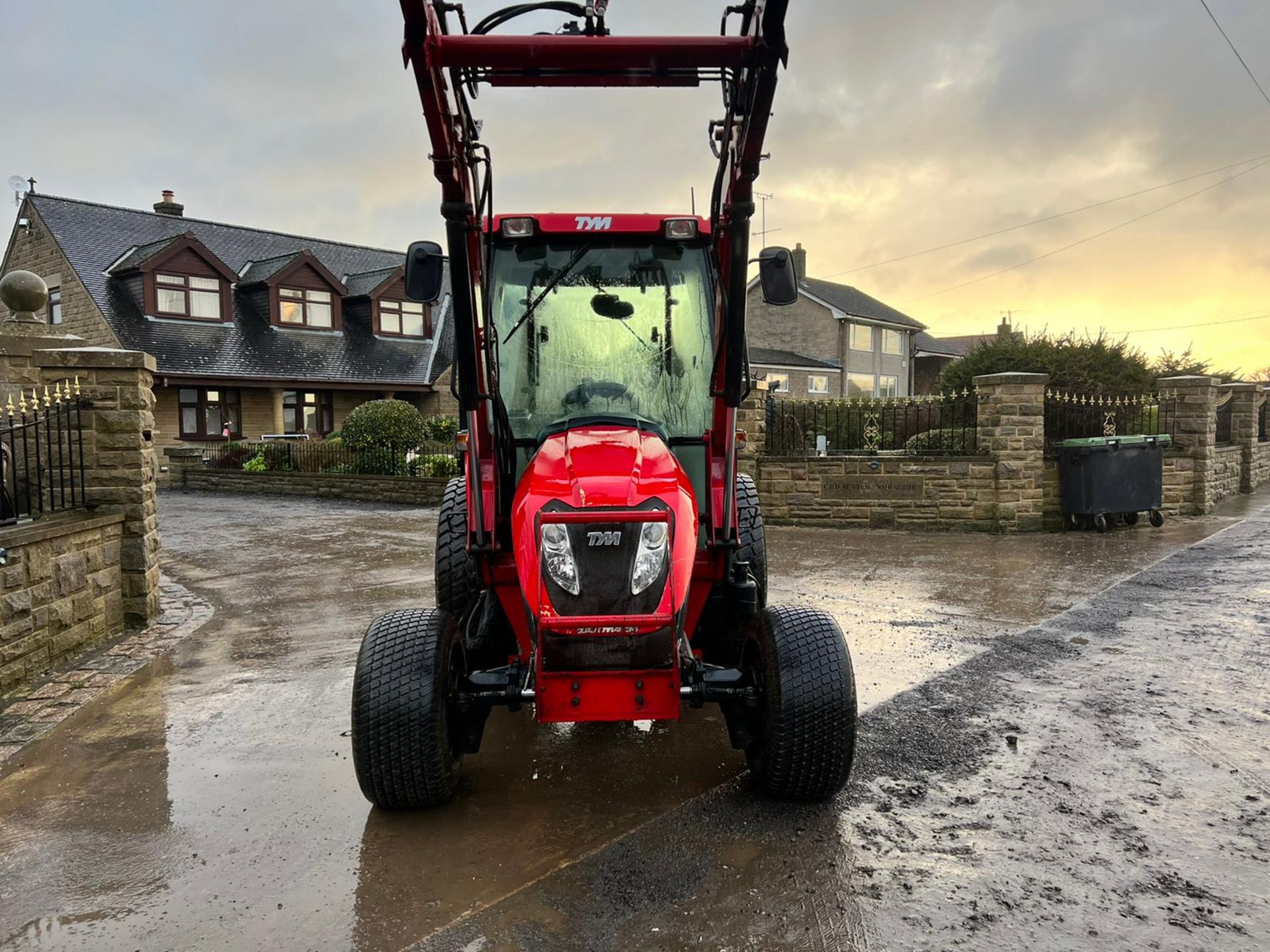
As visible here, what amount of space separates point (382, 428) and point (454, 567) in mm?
14520

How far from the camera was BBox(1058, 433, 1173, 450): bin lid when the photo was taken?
454 inches

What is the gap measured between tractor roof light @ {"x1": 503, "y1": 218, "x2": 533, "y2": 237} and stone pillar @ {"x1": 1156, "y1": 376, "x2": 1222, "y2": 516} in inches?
501

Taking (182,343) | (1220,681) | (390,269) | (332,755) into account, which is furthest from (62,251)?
(1220,681)

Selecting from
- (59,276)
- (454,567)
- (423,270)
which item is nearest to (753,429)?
(454,567)

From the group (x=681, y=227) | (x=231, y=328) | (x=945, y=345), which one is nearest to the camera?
(x=681, y=227)

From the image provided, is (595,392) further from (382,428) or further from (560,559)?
(382,428)

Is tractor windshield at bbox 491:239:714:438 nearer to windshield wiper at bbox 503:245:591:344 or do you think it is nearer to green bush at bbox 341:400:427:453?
windshield wiper at bbox 503:245:591:344

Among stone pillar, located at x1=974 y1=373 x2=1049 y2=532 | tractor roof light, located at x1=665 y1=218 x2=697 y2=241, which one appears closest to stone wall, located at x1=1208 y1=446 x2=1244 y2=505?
stone pillar, located at x1=974 y1=373 x2=1049 y2=532

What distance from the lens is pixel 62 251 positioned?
2420 cm

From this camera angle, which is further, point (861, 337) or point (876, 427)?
point (861, 337)

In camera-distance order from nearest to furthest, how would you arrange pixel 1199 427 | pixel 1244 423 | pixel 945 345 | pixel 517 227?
pixel 517 227, pixel 1199 427, pixel 1244 423, pixel 945 345

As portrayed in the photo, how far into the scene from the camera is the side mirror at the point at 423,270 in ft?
11.8

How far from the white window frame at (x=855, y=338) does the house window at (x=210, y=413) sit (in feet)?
80.5

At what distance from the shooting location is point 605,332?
443cm
